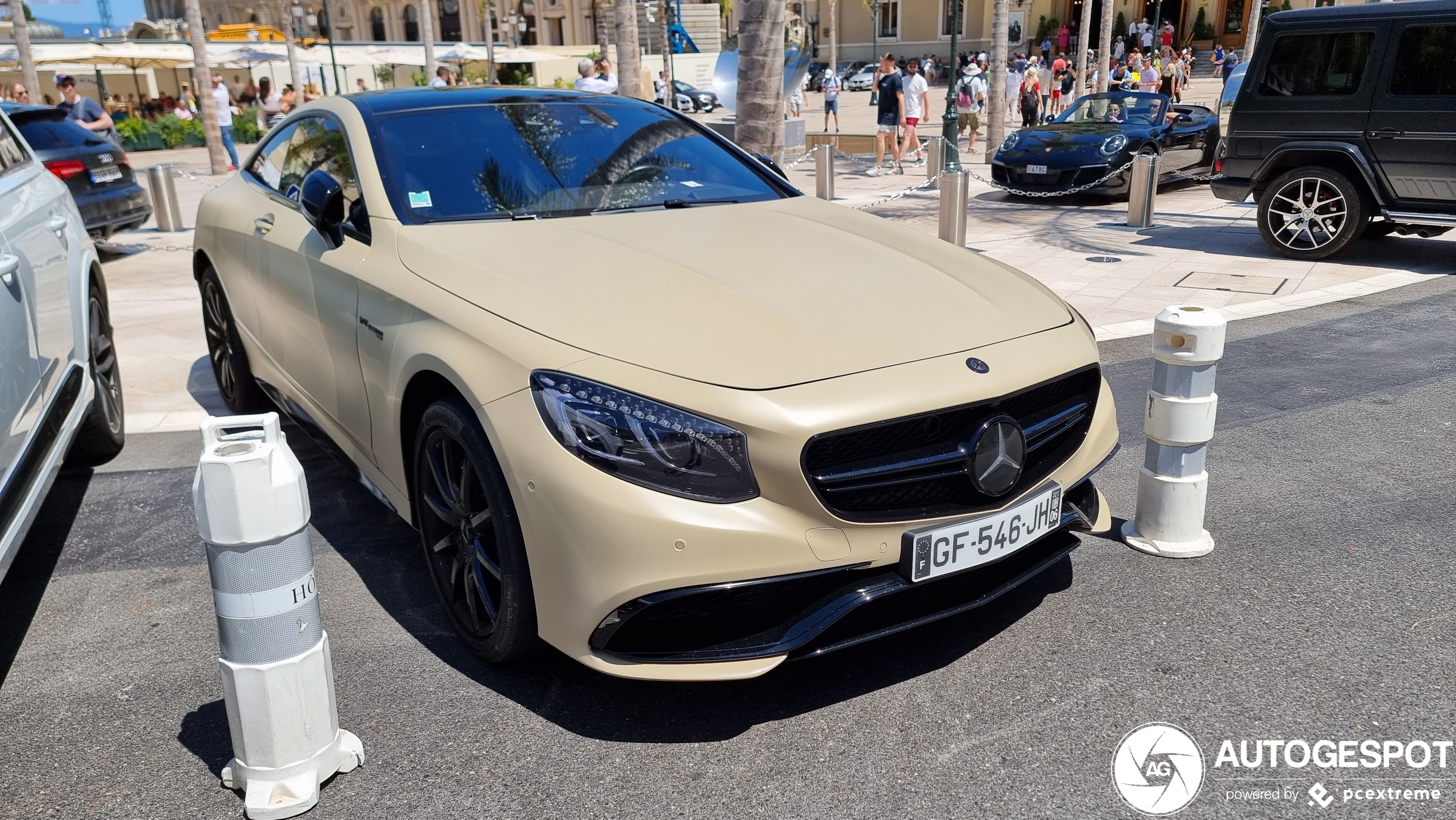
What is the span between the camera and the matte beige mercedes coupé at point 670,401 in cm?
252

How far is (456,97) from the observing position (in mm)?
4230

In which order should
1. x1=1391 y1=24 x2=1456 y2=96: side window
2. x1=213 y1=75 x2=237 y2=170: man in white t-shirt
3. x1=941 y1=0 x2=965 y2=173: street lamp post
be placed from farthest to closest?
x1=213 y1=75 x2=237 y2=170: man in white t-shirt < x1=941 y1=0 x2=965 y2=173: street lamp post < x1=1391 y1=24 x2=1456 y2=96: side window

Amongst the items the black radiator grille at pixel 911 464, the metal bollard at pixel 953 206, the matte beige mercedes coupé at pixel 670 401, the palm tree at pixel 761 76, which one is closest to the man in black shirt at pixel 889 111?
the palm tree at pixel 761 76

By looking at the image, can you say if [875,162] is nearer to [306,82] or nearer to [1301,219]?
[1301,219]

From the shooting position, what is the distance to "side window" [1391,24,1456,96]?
8.53 metres

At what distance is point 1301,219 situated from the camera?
31.8 ft

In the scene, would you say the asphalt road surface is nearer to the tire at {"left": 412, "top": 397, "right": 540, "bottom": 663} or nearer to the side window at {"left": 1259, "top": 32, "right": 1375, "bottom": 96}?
the tire at {"left": 412, "top": 397, "right": 540, "bottom": 663}

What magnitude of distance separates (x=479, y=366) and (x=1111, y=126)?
12673 mm

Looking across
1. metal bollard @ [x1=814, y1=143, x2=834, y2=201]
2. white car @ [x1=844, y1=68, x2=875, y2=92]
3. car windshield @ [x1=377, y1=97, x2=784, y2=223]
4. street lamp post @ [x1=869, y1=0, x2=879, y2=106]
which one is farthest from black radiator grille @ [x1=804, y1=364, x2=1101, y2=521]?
street lamp post @ [x1=869, y1=0, x2=879, y2=106]

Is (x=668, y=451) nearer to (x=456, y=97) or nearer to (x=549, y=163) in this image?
(x=549, y=163)

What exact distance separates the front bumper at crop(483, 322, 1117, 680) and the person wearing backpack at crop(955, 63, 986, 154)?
19374 millimetres

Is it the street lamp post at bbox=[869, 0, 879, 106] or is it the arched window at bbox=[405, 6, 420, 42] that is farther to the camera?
the arched window at bbox=[405, 6, 420, 42]

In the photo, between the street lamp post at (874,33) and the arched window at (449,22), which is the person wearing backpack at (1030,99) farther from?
the arched window at (449,22)

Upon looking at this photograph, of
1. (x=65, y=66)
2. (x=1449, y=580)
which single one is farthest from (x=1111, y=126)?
(x=65, y=66)
